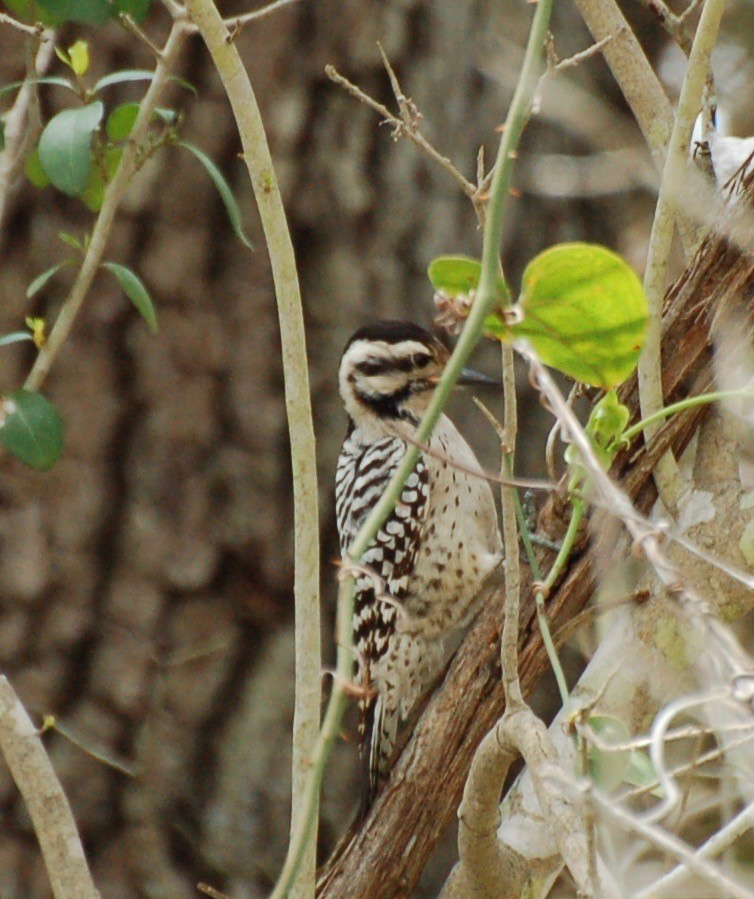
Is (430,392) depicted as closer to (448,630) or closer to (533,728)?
(448,630)

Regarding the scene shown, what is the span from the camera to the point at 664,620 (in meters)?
2.13

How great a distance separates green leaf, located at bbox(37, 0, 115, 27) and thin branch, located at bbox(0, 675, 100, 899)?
119cm

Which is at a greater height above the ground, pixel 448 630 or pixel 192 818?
pixel 448 630

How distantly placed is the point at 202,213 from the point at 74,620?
1.02 metres

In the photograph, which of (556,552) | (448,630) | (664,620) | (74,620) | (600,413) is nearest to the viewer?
(600,413)

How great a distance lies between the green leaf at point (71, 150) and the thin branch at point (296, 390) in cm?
55

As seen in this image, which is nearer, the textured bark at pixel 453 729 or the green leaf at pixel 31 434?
the textured bark at pixel 453 729

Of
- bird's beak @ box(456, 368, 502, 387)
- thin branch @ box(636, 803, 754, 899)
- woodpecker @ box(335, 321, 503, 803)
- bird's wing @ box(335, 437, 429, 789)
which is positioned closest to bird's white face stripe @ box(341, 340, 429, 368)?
woodpecker @ box(335, 321, 503, 803)

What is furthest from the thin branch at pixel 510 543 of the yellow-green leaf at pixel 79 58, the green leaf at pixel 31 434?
the yellow-green leaf at pixel 79 58

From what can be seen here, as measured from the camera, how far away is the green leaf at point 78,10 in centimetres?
218

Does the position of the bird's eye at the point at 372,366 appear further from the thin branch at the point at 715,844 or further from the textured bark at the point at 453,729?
the thin branch at the point at 715,844

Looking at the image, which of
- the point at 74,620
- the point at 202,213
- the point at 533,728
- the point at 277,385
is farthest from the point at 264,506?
the point at 533,728

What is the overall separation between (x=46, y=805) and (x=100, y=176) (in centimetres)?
120

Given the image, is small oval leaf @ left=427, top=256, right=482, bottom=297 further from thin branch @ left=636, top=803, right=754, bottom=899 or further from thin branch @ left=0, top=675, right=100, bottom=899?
thin branch @ left=0, top=675, right=100, bottom=899
